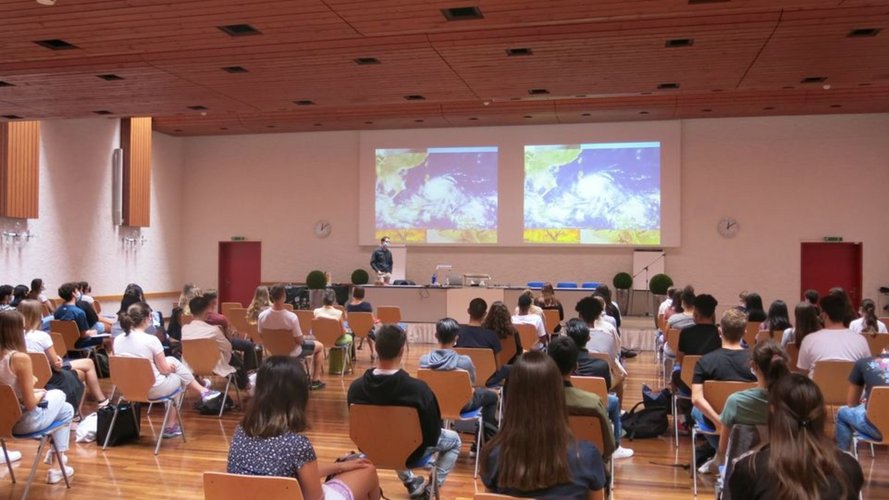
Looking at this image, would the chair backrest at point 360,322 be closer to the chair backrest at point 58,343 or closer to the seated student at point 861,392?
the chair backrest at point 58,343

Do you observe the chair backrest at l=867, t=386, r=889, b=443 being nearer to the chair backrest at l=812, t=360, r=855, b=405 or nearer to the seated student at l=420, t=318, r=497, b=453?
the chair backrest at l=812, t=360, r=855, b=405

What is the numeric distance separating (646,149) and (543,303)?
627cm

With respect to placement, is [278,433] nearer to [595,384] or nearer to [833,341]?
[595,384]

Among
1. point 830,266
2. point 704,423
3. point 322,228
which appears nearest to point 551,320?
point 704,423

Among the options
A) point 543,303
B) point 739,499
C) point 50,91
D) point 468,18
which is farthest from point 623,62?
point 50,91

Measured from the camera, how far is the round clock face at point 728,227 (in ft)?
47.5

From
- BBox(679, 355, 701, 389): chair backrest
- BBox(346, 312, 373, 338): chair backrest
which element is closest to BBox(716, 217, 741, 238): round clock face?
BBox(346, 312, 373, 338): chair backrest

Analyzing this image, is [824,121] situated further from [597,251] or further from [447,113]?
[447,113]

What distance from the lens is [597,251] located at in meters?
15.0

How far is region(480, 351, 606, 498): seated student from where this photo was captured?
7.66 ft

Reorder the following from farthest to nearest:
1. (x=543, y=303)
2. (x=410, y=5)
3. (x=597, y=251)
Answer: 1. (x=597, y=251)
2. (x=543, y=303)
3. (x=410, y=5)

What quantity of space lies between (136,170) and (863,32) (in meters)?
13.2

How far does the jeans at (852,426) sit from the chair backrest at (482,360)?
2.56 meters

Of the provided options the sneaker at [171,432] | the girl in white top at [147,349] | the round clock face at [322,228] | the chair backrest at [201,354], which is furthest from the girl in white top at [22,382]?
the round clock face at [322,228]
